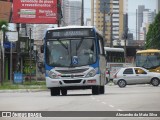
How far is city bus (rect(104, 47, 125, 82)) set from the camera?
6373 cm

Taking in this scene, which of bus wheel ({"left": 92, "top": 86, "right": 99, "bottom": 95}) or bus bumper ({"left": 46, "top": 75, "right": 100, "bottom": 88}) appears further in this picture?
bus wheel ({"left": 92, "top": 86, "right": 99, "bottom": 95})

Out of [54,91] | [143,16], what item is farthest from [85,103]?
[143,16]

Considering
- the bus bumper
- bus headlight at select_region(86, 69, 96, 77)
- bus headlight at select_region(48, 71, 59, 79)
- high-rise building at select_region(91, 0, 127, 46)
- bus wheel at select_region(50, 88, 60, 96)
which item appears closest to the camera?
the bus bumper

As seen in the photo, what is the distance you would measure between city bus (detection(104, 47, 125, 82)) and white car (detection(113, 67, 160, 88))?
15.2 metres

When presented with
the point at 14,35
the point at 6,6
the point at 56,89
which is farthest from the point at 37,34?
the point at 56,89

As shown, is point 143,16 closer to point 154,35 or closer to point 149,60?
point 149,60

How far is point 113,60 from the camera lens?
65.8m

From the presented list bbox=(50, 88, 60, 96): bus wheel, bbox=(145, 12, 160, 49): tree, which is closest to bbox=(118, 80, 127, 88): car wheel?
bbox=(50, 88, 60, 96): bus wheel

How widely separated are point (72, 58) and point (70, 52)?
0.33m

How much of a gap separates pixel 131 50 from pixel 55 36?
69.4 meters

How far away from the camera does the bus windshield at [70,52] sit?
29.6 meters

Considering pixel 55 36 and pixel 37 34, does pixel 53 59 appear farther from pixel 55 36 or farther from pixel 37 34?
pixel 37 34

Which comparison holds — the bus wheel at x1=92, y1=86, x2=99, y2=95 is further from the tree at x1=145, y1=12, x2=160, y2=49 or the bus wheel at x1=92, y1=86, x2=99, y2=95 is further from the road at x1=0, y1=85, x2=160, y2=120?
the tree at x1=145, y1=12, x2=160, y2=49

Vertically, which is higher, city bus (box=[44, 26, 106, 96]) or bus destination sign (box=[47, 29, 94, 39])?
bus destination sign (box=[47, 29, 94, 39])
